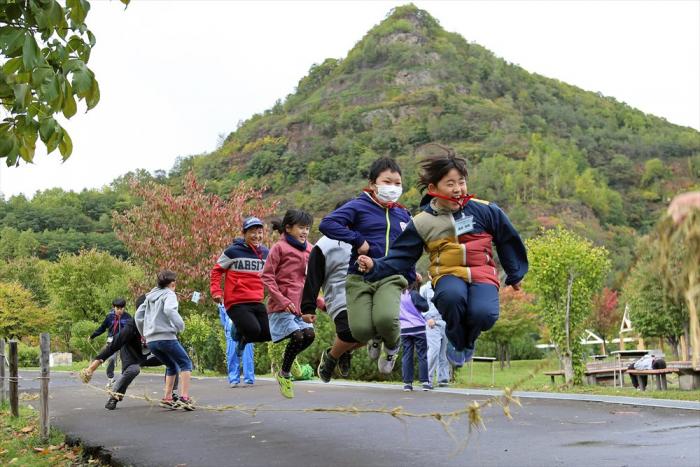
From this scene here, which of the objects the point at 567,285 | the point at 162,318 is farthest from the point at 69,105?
the point at 567,285

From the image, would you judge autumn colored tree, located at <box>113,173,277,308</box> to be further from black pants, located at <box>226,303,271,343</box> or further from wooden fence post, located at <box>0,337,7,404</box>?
black pants, located at <box>226,303,271,343</box>

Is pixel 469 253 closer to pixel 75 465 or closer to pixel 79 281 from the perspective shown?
pixel 75 465

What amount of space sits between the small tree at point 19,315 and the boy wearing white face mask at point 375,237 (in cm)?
4808

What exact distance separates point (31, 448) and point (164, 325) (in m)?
2.56

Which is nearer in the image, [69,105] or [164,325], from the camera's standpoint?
[69,105]

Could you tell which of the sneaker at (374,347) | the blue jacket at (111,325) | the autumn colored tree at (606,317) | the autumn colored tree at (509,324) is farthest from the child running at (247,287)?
the autumn colored tree at (606,317)

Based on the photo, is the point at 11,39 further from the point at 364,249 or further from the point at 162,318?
the point at 162,318

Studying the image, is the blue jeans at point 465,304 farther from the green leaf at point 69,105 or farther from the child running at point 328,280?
the green leaf at point 69,105

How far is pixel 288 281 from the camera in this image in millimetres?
8906

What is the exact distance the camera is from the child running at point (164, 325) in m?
12.4

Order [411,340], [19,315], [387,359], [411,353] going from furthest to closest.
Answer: [19,315] → [411,353] → [411,340] → [387,359]

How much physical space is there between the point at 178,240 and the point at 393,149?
8045 centimetres

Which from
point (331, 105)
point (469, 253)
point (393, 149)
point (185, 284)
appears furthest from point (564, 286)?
point (331, 105)

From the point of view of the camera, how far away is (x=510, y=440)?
9219mm
